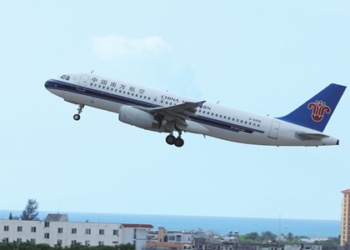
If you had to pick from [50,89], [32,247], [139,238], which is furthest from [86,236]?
[50,89]

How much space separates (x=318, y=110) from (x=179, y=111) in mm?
11402

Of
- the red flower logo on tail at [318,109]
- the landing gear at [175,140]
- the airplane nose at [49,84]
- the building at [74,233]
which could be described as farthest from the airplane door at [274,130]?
the building at [74,233]

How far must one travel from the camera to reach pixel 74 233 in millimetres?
102062

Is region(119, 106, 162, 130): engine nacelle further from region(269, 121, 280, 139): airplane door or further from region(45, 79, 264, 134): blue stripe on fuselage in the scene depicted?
region(269, 121, 280, 139): airplane door

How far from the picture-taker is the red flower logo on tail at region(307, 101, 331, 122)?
6594 cm

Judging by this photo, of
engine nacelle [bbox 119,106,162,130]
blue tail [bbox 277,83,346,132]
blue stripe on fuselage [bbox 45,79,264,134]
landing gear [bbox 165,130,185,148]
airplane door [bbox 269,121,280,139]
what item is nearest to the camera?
engine nacelle [bbox 119,106,162,130]

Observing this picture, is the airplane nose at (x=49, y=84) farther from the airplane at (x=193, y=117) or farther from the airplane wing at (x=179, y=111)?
the airplane wing at (x=179, y=111)

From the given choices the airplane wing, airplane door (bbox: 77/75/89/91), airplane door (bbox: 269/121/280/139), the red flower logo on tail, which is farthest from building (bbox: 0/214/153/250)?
the red flower logo on tail

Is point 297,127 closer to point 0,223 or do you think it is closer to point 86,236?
point 86,236

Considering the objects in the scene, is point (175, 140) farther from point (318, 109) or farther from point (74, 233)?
point (74, 233)

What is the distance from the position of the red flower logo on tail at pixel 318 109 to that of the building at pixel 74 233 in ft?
124

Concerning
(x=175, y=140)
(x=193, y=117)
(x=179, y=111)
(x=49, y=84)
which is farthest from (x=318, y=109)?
(x=49, y=84)

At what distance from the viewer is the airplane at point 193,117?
209 ft

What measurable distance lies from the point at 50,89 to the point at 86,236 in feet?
120
